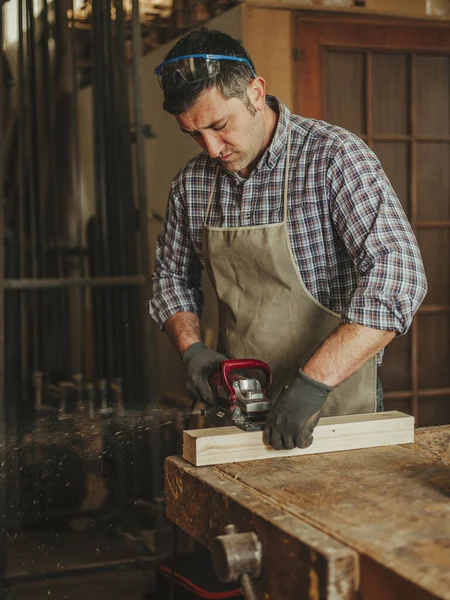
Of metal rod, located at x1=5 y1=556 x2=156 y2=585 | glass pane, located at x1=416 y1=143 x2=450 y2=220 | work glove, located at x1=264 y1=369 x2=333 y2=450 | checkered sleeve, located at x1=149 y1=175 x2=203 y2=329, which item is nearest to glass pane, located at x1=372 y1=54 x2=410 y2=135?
glass pane, located at x1=416 y1=143 x2=450 y2=220

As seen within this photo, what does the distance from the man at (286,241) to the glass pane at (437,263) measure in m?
2.31

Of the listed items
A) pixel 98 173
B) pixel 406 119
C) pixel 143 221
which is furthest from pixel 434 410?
pixel 98 173

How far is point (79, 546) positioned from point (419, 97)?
3.00 m

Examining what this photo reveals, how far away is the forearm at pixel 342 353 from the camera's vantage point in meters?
1.82

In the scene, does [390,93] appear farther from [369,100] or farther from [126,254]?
[126,254]

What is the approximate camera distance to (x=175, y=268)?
2.46 metres

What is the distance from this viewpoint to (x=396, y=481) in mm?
1556

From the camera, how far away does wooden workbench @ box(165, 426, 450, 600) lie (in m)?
1.16

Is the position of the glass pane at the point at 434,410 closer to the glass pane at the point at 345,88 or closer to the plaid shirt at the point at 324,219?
the glass pane at the point at 345,88

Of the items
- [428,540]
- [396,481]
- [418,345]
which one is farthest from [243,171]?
[418,345]

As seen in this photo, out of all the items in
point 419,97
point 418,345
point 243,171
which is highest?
point 419,97

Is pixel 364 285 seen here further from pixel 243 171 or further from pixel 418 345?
pixel 418 345

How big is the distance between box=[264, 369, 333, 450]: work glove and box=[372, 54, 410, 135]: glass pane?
2.78 metres

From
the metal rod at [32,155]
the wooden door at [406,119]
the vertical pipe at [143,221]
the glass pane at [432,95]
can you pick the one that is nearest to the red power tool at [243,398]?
the vertical pipe at [143,221]
